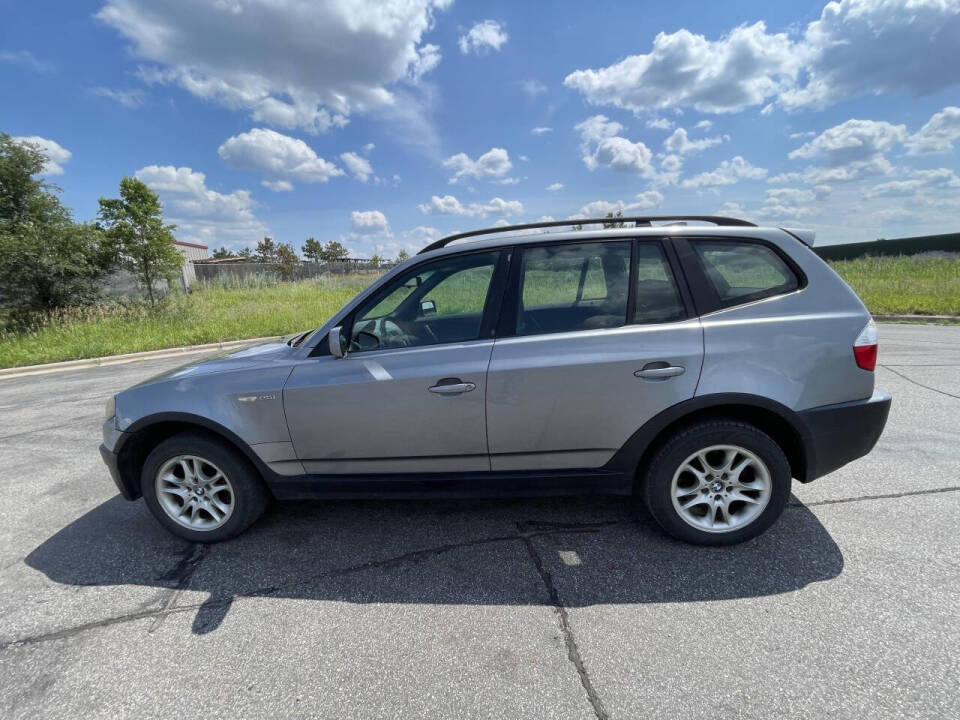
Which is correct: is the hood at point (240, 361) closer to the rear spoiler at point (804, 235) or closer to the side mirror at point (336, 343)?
the side mirror at point (336, 343)

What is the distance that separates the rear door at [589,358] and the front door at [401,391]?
5.4 inches

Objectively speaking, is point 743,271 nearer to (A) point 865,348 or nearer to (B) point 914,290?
(A) point 865,348

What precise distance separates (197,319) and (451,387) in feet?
46.9

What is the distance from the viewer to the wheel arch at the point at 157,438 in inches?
104

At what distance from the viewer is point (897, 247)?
4338cm

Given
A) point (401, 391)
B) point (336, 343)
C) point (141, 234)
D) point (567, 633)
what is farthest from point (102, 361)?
point (567, 633)

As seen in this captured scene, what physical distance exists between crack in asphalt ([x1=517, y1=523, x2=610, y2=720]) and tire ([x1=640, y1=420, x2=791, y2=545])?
0.71 metres

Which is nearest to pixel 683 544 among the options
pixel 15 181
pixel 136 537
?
pixel 136 537

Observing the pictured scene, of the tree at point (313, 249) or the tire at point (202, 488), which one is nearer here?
the tire at point (202, 488)

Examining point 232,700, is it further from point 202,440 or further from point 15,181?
point 15,181

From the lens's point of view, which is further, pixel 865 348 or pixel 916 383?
pixel 916 383

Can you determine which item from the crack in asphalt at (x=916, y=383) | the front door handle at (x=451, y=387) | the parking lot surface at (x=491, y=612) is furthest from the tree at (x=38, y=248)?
the crack in asphalt at (x=916, y=383)

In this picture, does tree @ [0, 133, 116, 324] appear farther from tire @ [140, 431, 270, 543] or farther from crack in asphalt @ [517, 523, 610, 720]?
crack in asphalt @ [517, 523, 610, 720]

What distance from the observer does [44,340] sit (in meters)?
11.5
